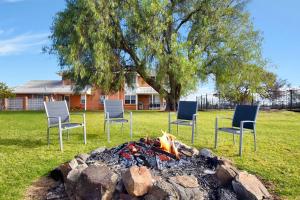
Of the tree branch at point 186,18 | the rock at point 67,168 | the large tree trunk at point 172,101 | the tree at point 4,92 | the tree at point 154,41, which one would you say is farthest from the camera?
the tree at point 4,92

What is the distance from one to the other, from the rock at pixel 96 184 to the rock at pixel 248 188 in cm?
135

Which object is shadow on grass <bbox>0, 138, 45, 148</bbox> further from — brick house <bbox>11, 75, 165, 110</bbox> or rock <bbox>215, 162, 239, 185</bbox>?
brick house <bbox>11, 75, 165, 110</bbox>

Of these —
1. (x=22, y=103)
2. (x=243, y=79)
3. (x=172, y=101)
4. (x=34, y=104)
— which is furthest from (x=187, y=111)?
(x=22, y=103)

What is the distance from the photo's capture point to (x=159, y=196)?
296cm

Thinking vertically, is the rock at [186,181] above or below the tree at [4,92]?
below

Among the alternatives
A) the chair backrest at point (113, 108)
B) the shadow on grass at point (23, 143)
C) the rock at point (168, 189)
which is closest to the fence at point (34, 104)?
the shadow on grass at point (23, 143)

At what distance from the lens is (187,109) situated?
7.75 m

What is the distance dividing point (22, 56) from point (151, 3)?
314 inches

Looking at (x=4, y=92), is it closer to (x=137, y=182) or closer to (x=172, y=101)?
(x=172, y=101)

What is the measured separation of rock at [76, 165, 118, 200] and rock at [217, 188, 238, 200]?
115 cm

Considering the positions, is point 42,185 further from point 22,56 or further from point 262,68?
point 262,68

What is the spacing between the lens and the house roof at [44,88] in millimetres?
31622

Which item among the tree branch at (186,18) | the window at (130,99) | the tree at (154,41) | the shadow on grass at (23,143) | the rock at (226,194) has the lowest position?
the rock at (226,194)

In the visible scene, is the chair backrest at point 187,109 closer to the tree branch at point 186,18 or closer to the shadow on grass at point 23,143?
the shadow on grass at point 23,143
